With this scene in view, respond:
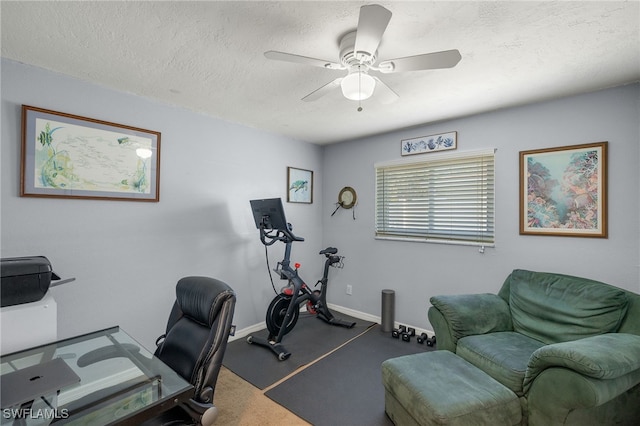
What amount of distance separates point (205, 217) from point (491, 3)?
2.79 meters

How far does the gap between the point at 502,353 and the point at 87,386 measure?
2.32m

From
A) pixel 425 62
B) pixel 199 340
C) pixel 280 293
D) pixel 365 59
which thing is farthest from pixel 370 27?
pixel 280 293

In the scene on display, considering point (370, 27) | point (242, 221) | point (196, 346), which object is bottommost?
point (196, 346)

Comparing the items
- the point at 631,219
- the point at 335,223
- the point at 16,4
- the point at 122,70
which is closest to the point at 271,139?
the point at 335,223

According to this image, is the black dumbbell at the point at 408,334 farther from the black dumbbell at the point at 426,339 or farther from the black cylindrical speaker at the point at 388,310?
the black cylindrical speaker at the point at 388,310

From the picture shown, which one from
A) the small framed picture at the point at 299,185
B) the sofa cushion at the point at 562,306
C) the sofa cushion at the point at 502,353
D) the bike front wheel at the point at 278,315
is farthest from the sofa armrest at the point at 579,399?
the small framed picture at the point at 299,185

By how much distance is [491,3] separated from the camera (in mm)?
1365

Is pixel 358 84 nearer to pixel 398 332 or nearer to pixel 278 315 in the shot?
pixel 278 315

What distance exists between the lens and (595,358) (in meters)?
1.38

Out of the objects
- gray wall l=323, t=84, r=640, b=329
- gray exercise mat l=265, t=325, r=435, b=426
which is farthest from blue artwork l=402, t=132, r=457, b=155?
gray exercise mat l=265, t=325, r=435, b=426

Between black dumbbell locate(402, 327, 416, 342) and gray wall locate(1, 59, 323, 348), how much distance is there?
1655 mm

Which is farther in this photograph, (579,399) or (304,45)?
(304,45)

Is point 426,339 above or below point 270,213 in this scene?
below

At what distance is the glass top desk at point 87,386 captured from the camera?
41.6 inches
